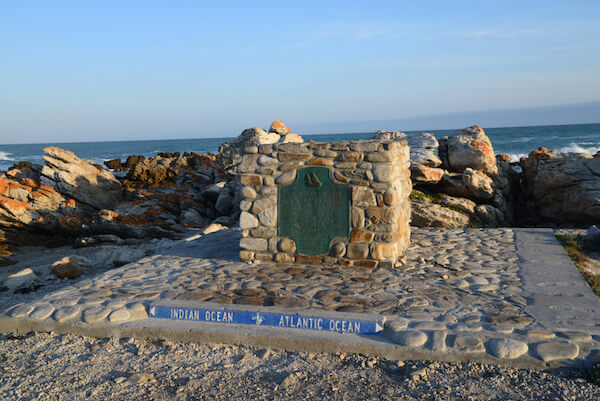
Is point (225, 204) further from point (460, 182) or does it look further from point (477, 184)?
point (477, 184)

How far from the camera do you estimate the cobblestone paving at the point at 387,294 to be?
4234 millimetres

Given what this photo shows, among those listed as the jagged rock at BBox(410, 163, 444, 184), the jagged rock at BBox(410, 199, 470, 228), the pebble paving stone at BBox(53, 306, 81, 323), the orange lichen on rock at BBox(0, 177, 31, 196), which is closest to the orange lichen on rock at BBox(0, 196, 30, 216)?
the orange lichen on rock at BBox(0, 177, 31, 196)

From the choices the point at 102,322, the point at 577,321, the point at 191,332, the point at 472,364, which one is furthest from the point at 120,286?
the point at 577,321

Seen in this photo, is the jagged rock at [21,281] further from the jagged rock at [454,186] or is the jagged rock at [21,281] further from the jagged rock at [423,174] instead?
the jagged rock at [454,186]

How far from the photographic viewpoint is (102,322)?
4934 mm

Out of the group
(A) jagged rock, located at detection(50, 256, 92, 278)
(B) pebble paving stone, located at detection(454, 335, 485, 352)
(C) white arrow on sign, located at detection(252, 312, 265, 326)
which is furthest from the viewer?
(A) jagged rock, located at detection(50, 256, 92, 278)

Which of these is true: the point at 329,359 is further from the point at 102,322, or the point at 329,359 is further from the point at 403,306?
the point at 102,322

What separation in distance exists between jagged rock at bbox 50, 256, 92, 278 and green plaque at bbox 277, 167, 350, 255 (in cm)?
386

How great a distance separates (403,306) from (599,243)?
15.8 ft

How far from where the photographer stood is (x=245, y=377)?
3.96 meters

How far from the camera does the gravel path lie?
11.9 ft

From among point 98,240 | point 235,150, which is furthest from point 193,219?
point 235,150

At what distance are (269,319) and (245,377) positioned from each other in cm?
89

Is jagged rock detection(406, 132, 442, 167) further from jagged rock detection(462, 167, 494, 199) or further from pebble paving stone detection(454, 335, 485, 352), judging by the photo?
pebble paving stone detection(454, 335, 485, 352)
